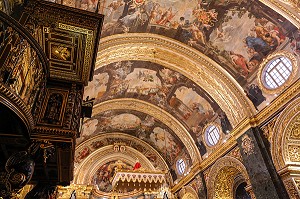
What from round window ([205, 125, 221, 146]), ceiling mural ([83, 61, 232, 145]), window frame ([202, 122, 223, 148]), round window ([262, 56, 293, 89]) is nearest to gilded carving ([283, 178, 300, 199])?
round window ([262, 56, 293, 89])

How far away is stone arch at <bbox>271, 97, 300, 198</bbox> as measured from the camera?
27.6 feet

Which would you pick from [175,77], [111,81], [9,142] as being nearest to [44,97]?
[9,142]

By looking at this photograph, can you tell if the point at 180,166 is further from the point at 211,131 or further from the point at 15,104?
the point at 15,104

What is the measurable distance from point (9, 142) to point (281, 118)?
8.74m

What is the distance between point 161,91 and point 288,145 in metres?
6.87

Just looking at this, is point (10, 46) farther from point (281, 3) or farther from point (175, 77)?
point (175, 77)

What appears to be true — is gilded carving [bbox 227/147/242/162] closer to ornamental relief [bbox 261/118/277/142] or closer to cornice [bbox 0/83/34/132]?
ornamental relief [bbox 261/118/277/142]

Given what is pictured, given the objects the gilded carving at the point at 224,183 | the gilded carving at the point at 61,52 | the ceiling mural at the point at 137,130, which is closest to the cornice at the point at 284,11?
the gilded carving at the point at 224,183

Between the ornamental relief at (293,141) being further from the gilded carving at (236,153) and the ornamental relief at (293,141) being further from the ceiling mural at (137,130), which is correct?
the ceiling mural at (137,130)

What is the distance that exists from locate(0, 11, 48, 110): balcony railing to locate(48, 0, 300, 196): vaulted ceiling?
4866mm

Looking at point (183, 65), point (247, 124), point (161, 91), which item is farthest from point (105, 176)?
point (247, 124)

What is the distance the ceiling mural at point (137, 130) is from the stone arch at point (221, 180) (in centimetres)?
289

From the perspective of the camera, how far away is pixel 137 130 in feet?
56.3

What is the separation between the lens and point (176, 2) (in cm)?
973
